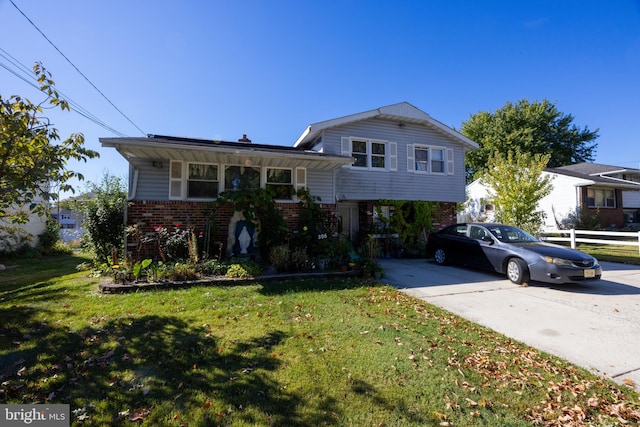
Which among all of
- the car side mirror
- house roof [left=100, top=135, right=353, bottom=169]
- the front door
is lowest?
the car side mirror

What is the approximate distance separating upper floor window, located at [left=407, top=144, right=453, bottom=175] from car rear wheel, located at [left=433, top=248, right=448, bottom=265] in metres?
4.76

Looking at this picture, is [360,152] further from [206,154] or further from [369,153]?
[206,154]

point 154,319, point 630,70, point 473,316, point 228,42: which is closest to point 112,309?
point 154,319

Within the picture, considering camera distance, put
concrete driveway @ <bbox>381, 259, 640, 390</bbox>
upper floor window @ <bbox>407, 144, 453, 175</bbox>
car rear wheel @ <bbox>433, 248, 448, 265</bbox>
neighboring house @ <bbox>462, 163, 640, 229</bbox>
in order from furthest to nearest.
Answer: neighboring house @ <bbox>462, 163, 640, 229</bbox>
upper floor window @ <bbox>407, 144, 453, 175</bbox>
car rear wheel @ <bbox>433, 248, 448, 265</bbox>
concrete driveway @ <bbox>381, 259, 640, 390</bbox>

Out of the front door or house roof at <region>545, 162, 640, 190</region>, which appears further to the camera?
house roof at <region>545, 162, 640, 190</region>

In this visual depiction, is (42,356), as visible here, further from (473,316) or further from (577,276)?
(577,276)

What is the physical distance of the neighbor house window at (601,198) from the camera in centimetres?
1973

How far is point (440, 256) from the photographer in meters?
9.23

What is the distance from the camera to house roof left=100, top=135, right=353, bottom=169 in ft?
22.2

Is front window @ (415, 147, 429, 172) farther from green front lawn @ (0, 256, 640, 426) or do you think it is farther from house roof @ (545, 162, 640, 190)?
house roof @ (545, 162, 640, 190)

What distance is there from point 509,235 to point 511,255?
109 cm

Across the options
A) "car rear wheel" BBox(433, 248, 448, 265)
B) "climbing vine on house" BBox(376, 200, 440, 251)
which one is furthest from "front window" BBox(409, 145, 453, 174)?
"car rear wheel" BBox(433, 248, 448, 265)

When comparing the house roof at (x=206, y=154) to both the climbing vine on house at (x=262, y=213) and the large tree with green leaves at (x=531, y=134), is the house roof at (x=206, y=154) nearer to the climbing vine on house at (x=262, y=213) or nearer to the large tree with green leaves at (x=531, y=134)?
the climbing vine on house at (x=262, y=213)

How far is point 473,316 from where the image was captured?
460 cm
